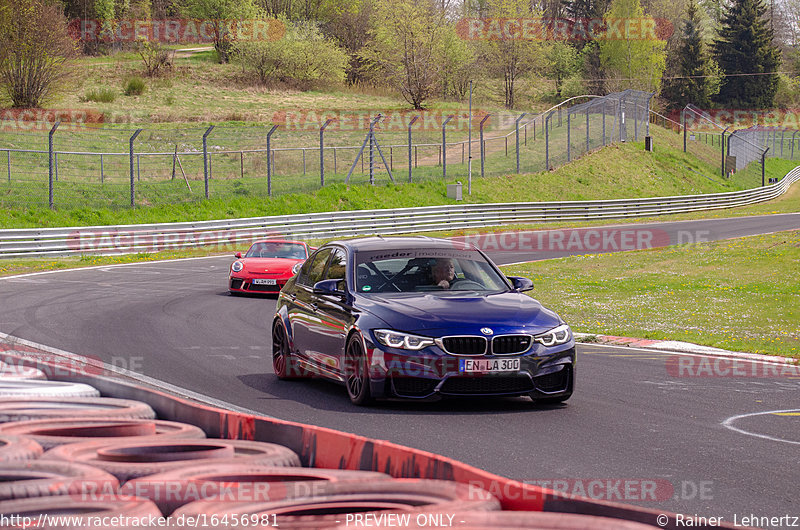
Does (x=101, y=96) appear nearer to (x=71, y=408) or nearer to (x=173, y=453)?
(x=71, y=408)

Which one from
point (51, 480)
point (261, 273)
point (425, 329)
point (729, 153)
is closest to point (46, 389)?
point (425, 329)

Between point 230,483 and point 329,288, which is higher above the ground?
point 230,483

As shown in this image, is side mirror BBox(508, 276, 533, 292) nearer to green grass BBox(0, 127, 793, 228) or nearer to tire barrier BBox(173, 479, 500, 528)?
tire barrier BBox(173, 479, 500, 528)

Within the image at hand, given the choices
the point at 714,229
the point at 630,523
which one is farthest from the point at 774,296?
the point at 714,229

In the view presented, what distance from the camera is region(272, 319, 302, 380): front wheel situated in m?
10.4

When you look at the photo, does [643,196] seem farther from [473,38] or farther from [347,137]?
[473,38]

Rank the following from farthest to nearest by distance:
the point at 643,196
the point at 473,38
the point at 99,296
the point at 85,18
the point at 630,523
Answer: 1. the point at 473,38
2. the point at 85,18
3. the point at 643,196
4. the point at 99,296
5. the point at 630,523

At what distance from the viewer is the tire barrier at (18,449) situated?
456cm

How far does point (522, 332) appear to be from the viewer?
8602mm

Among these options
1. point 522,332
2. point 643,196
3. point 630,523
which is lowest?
point 643,196

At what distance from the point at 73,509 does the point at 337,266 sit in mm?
6791

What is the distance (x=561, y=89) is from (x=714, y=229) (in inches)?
2514

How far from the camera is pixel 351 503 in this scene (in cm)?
370

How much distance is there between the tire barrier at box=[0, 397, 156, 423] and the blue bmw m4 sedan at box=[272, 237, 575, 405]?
2.73 metres
